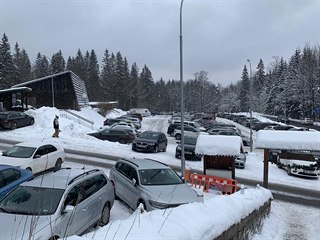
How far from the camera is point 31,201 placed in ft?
24.8

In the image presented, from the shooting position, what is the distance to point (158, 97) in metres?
137

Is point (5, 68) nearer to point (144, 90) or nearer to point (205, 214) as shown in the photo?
point (144, 90)

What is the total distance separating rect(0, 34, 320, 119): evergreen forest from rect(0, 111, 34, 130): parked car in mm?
36528

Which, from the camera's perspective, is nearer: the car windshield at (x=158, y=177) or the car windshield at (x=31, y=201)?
the car windshield at (x=31, y=201)

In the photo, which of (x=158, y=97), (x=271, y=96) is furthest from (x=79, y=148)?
(x=158, y=97)

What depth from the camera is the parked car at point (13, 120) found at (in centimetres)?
2955

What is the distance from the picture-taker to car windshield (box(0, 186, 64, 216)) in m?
7.21

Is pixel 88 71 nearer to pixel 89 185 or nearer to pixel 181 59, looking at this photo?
pixel 181 59

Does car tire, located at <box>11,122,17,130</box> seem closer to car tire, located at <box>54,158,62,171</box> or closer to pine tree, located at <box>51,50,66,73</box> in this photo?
car tire, located at <box>54,158,62,171</box>

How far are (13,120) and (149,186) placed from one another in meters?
23.3

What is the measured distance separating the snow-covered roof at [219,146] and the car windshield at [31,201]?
30.0ft

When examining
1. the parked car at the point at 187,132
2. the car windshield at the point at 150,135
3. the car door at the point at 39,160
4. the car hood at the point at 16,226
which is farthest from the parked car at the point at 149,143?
the car hood at the point at 16,226

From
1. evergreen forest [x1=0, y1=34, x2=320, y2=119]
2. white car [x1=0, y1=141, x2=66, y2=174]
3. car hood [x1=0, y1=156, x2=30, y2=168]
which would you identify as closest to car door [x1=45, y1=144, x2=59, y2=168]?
white car [x1=0, y1=141, x2=66, y2=174]

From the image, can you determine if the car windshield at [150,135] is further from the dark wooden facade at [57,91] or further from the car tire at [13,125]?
the dark wooden facade at [57,91]
